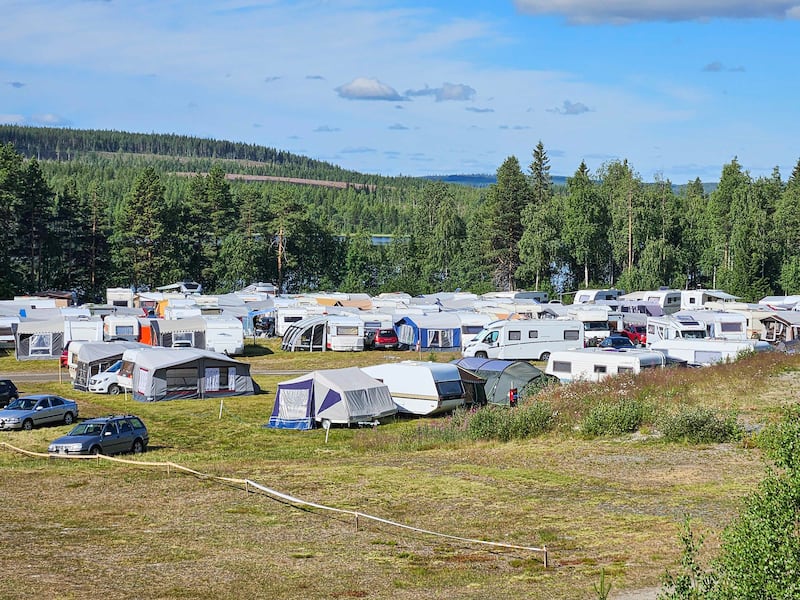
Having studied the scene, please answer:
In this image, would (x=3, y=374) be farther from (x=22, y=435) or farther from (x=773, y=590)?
(x=773, y=590)

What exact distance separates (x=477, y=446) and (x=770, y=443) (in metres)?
13.6

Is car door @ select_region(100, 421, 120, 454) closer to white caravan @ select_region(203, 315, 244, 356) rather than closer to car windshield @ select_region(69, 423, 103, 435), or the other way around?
car windshield @ select_region(69, 423, 103, 435)

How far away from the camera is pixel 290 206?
74.2 meters

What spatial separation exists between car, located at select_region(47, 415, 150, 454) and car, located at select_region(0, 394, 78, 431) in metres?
3.28

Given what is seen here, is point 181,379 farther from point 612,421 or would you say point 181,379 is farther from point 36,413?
point 612,421

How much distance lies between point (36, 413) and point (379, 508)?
13.8 metres

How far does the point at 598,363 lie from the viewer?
3136cm


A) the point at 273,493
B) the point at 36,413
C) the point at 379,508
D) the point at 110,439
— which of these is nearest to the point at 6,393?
the point at 36,413

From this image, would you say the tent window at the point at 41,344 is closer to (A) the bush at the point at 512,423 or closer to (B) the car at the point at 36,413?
(B) the car at the point at 36,413

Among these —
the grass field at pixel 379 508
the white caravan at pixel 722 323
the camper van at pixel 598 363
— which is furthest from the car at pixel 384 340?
the grass field at pixel 379 508

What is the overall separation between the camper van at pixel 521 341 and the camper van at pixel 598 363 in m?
6.98

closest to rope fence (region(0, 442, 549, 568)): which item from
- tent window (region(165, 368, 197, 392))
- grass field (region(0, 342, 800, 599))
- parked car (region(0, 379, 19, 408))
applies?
grass field (region(0, 342, 800, 599))

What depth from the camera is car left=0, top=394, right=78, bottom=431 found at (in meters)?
26.2

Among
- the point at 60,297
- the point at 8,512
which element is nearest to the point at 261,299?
the point at 60,297
